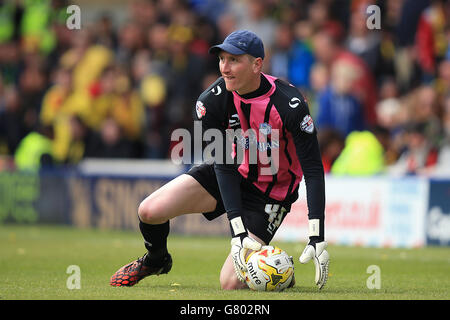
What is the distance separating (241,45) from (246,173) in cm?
130

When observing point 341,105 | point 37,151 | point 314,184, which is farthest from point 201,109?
point 37,151

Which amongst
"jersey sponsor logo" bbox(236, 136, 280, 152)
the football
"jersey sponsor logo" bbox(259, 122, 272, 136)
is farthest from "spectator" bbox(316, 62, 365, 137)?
the football

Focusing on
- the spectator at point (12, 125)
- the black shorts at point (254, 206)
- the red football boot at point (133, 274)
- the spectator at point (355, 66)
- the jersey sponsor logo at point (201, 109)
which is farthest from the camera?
the spectator at point (12, 125)

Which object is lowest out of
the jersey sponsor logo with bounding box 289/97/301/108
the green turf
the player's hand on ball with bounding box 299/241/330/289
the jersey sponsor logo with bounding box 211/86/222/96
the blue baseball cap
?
the green turf

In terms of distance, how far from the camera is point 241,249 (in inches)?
303

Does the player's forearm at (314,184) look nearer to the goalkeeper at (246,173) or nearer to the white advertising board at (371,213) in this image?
the goalkeeper at (246,173)

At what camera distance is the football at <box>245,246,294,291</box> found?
7.70 meters

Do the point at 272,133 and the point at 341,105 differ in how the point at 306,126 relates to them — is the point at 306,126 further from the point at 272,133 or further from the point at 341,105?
the point at 341,105

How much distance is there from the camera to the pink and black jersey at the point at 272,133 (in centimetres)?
775

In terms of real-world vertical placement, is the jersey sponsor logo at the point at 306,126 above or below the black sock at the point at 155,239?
above

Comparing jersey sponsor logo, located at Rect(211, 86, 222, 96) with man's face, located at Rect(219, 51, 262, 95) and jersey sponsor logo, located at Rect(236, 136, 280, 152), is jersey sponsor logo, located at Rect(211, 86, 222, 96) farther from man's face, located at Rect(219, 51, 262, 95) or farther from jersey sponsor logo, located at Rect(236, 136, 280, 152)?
jersey sponsor logo, located at Rect(236, 136, 280, 152)

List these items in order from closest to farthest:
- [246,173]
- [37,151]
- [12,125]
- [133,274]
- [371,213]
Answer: [133,274]
[246,173]
[371,213]
[37,151]
[12,125]

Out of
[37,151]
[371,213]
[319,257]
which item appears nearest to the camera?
[319,257]

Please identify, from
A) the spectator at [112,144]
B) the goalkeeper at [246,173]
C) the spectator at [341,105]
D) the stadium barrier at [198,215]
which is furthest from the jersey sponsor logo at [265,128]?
the spectator at [112,144]
